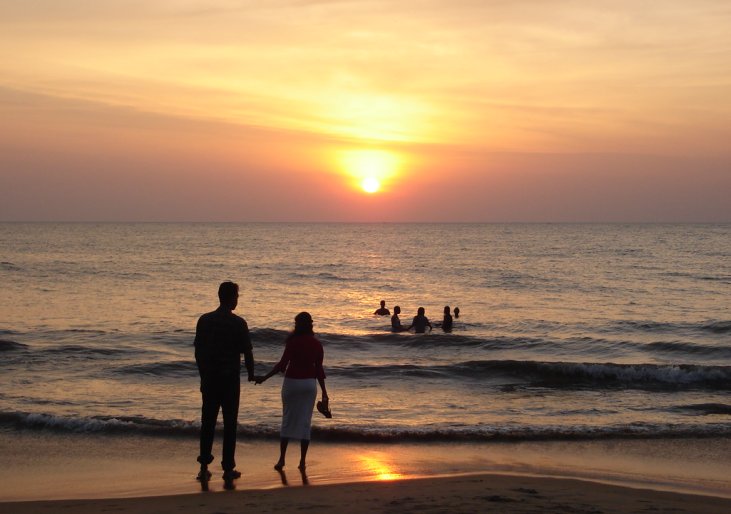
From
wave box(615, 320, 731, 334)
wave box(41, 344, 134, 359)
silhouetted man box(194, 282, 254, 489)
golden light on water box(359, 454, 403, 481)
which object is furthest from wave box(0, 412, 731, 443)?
wave box(615, 320, 731, 334)

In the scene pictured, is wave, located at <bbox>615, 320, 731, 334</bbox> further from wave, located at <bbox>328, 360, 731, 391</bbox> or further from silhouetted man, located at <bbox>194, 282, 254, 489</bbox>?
silhouetted man, located at <bbox>194, 282, 254, 489</bbox>

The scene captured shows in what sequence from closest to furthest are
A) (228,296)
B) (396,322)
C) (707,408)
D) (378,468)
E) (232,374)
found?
(228,296), (232,374), (378,468), (707,408), (396,322)

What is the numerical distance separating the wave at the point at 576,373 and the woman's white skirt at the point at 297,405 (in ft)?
31.0

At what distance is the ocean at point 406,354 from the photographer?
43.2 ft

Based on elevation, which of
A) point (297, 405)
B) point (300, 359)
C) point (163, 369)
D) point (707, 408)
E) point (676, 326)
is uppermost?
point (300, 359)

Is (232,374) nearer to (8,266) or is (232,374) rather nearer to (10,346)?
(10,346)

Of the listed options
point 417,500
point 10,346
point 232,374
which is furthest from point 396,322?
point 417,500

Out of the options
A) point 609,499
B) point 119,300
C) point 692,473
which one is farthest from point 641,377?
point 119,300

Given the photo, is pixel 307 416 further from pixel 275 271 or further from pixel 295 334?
pixel 275 271

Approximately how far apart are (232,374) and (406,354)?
49.0ft

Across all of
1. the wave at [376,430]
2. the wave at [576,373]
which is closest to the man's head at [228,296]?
the wave at [376,430]

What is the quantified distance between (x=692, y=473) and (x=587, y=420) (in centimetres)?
362

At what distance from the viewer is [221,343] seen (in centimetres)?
860

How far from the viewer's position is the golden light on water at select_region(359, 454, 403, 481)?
962 centimetres
